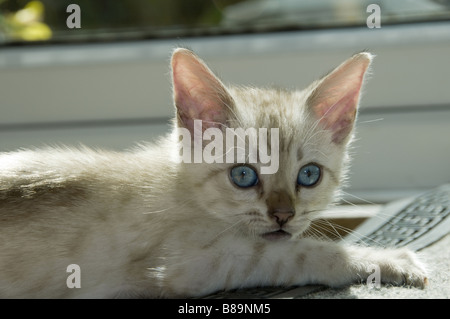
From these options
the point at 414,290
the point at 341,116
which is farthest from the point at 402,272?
the point at 341,116

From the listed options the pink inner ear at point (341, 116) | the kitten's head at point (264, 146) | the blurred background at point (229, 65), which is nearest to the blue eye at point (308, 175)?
the kitten's head at point (264, 146)

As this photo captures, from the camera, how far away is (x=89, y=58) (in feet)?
5.79

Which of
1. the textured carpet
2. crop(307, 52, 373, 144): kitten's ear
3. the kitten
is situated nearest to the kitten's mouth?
the kitten

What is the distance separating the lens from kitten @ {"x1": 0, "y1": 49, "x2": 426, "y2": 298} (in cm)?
102

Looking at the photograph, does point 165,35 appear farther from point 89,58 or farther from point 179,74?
point 179,74

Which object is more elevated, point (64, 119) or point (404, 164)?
point (64, 119)

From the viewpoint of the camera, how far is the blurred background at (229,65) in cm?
173

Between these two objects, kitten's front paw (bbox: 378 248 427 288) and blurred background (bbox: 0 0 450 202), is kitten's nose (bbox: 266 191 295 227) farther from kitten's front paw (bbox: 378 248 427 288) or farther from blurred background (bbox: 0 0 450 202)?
blurred background (bbox: 0 0 450 202)

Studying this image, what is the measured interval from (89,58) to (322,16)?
666mm

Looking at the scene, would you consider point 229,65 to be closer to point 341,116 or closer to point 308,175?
point 341,116

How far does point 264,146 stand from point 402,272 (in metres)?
0.30
